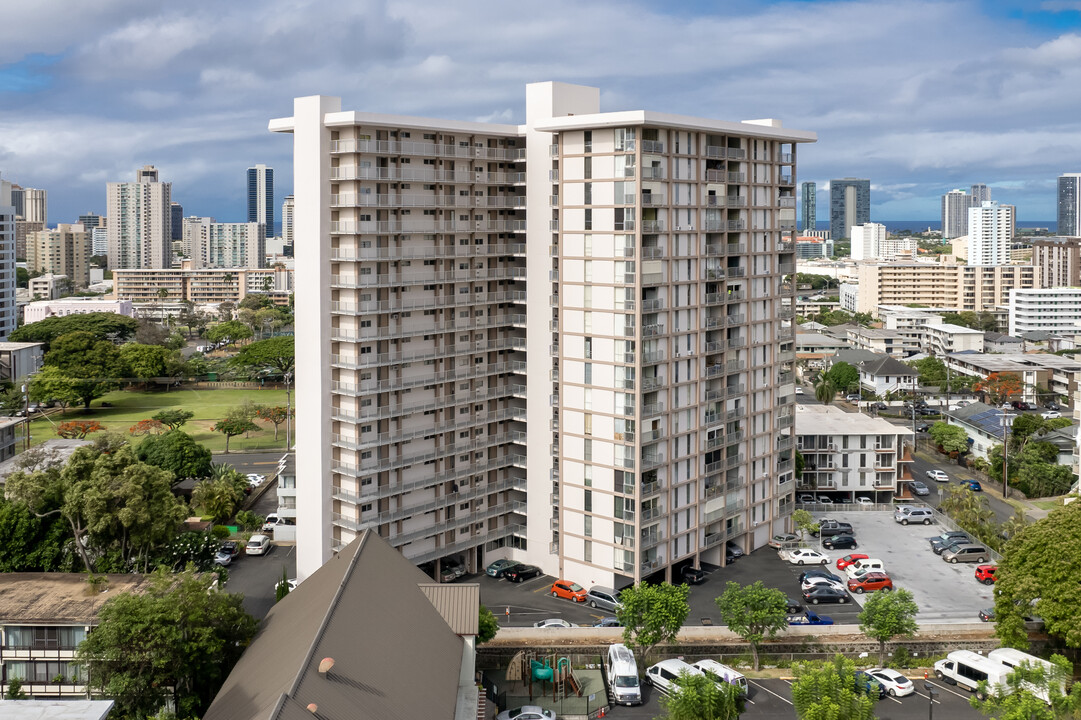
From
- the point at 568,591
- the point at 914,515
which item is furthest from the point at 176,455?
the point at 914,515

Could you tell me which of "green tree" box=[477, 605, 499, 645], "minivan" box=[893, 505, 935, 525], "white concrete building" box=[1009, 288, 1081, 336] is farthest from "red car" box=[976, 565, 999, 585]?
"white concrete building" box=[1009, 288, 1081, 336]

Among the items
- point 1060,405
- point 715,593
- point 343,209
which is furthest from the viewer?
point 1060,405

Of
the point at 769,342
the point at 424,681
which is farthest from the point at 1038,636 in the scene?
the point at 424,681

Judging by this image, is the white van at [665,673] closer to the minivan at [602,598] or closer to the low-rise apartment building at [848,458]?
the minivan at [602,598]

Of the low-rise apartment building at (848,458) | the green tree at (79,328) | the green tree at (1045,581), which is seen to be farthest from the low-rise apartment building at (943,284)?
the green tree at (1045,581)

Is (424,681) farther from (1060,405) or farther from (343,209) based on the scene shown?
(1060,405)

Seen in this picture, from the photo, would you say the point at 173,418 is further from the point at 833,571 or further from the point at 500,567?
the point at 833,571

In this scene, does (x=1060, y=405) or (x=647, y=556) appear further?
(x=1060, y=405)
